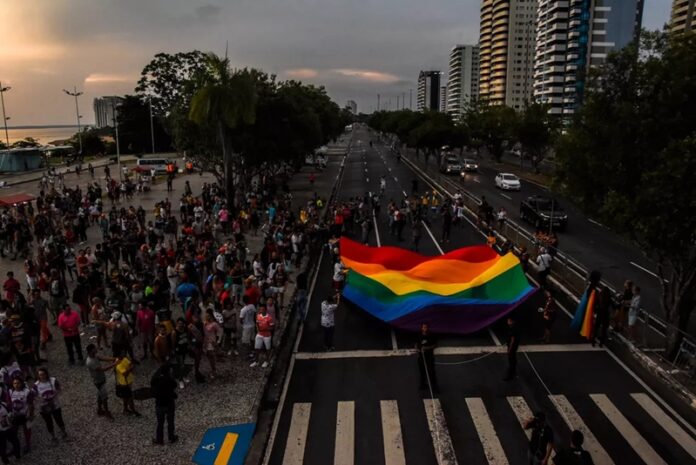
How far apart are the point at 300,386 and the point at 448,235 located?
51.9ft

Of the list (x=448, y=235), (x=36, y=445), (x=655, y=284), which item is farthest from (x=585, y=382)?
(x=448, y=235)

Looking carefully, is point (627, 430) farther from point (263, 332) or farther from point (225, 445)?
point (263, 332)

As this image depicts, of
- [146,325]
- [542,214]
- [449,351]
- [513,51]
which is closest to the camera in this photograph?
[146,325]

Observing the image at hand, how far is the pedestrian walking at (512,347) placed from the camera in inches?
461

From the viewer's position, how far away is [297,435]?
10.1m

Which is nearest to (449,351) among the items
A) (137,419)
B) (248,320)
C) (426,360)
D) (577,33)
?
(426,360)

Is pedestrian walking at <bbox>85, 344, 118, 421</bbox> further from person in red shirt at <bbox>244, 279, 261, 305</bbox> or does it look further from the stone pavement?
person in red shirt at <bbox>244, 279, 261, 305</bbox>

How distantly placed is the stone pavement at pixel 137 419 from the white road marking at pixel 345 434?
180cm

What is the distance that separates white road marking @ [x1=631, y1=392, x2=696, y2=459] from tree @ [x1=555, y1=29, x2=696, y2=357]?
2241mm

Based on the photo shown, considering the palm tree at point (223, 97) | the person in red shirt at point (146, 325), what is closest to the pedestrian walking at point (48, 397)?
the person in red shirt at point (146, 325)

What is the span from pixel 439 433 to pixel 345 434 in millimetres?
1852

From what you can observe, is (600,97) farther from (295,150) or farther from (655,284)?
(295,150)

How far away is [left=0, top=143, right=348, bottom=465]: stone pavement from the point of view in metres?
9.25

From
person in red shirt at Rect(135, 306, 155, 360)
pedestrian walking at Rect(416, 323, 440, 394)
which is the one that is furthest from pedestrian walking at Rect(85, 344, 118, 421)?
pedestrian walking at Rect(416, 323, 440, 394)
